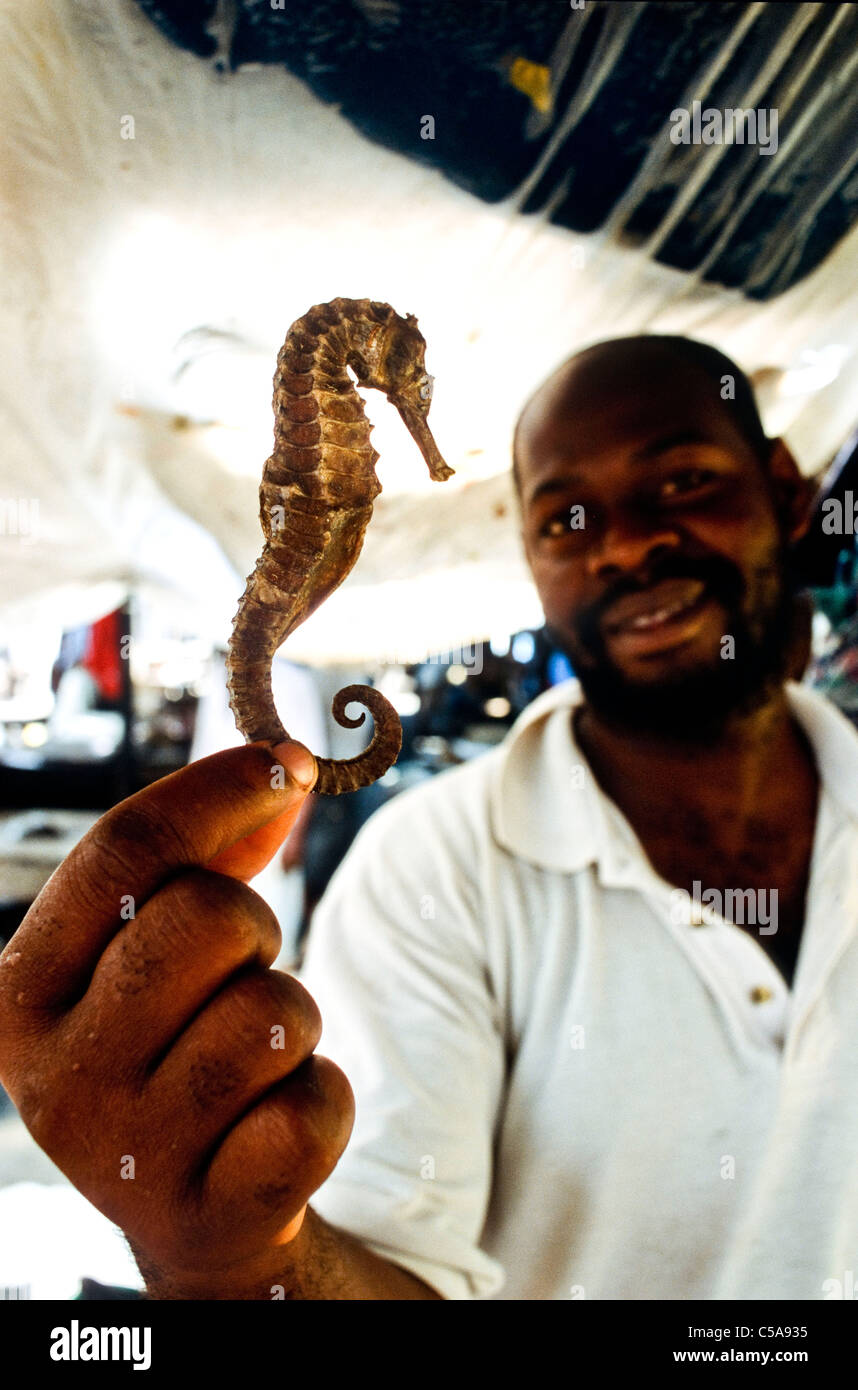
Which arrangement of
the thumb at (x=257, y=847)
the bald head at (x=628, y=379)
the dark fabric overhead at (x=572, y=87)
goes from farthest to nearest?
the bald head at (x=628, y=379), the dark fabric overhead at (x=572, y=87), the thumb at (x=257, y=847)

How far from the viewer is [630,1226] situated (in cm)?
120

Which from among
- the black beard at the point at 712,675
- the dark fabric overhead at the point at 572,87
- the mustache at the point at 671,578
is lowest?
the black beard at the point at 712,675

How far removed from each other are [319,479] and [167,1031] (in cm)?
41

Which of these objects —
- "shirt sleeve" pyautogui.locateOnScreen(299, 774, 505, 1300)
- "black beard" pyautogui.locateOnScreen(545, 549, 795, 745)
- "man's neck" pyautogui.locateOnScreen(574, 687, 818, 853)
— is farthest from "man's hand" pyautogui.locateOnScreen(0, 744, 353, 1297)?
"man's neck" pyautogui.locateOnScreen(574, 687, 818, 853)

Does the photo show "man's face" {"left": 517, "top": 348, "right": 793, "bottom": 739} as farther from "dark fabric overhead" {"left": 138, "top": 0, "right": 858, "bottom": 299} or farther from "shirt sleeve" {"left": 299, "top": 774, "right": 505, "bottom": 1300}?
"shirt sleeve" {"left": 299, "top": 774, "right": 505, "bottom": 1300}

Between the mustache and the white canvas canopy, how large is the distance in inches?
7.1

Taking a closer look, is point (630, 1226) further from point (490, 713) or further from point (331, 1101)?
point (490, 713)

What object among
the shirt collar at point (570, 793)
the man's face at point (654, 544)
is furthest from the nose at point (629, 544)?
the shirt collar at point (570, 793)

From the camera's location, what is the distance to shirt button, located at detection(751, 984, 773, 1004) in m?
1.24

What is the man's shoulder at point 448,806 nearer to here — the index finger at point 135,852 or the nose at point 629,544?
the nose at point 629,544

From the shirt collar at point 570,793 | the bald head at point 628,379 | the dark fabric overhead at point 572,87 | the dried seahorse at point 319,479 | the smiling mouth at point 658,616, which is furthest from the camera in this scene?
the shirt collar at point 570,793

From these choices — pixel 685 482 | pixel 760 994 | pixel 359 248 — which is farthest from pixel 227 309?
pixel 760 994

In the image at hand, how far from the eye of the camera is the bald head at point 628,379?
3.58 feet
